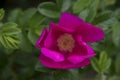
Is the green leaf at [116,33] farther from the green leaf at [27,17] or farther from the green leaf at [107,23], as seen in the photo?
the green leaf at [27,17]

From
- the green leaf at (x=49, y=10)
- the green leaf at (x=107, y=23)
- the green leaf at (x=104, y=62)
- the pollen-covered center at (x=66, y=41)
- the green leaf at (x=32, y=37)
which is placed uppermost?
the green leaf at (x=49, y=10)

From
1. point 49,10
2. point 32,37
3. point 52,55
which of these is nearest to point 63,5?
point 49,10

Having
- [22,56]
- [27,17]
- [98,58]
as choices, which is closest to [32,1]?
[22,56]

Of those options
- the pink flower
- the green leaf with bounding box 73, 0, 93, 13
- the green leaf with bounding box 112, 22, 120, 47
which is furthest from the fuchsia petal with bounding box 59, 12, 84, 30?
the green leaf with bounding box 112, 22, 120, 47

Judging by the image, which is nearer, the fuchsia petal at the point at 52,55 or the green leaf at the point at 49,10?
the fuchsia petal at the point at 52,55

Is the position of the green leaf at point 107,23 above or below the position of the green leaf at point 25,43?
above

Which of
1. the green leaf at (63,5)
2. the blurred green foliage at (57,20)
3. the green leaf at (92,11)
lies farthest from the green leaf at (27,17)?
the green leaf at (92,11)

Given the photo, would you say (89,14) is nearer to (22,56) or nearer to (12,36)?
(12,36)
